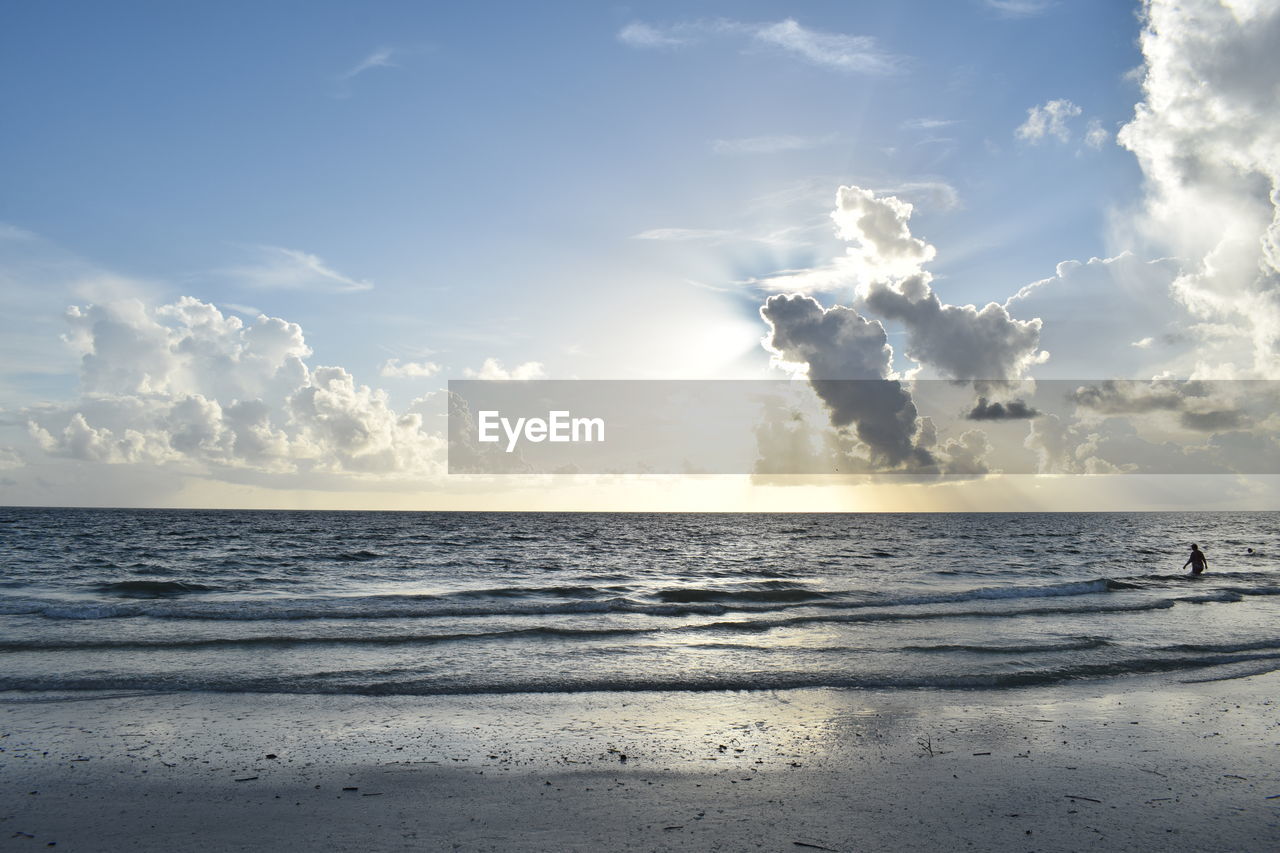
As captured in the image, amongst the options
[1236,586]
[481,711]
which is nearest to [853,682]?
[481,711]

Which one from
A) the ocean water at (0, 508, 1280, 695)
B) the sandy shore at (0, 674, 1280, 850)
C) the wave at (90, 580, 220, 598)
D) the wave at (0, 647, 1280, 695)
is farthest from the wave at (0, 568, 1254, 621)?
the sandy shore at (0, 674, 1280, 850)

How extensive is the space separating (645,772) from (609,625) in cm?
1428

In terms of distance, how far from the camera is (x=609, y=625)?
24.4m

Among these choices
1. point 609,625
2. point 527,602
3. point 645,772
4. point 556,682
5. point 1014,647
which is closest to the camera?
point 645,772

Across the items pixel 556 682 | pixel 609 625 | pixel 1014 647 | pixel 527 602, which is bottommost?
pixel 527 602

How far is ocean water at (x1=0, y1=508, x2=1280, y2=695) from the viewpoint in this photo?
16.6 m

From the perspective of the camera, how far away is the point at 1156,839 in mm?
8109

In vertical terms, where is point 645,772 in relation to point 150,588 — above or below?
above

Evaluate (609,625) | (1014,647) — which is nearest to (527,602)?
(609,625)

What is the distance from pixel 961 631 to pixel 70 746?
21.7m

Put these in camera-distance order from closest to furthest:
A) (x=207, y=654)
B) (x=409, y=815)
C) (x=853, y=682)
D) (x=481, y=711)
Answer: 1. (x=409, y=815)
2. (x=481, y=711)
3. (x=853, y=682)
4. (x=207, y=654)

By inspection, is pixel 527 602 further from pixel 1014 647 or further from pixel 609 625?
pixel 1014 647

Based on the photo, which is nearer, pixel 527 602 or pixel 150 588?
pixel 527 602

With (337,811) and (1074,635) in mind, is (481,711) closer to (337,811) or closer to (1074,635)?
(337,811)
